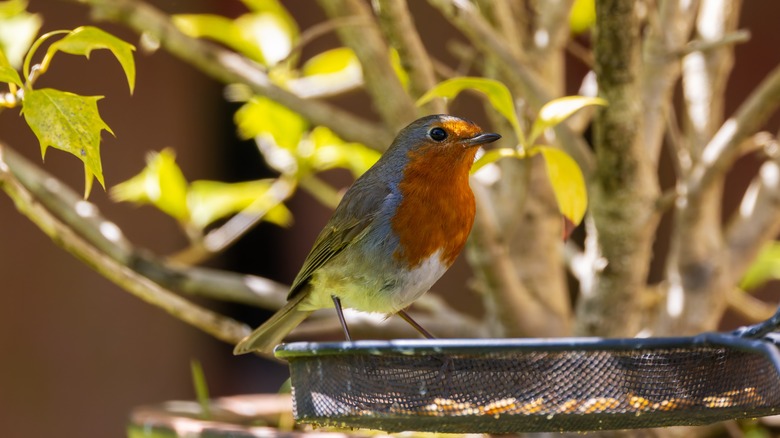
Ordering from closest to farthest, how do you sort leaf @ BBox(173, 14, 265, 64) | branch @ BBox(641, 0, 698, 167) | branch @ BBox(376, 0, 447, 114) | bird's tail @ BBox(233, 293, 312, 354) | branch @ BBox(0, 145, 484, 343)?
1. branch @ BBox(376, 0, 447, 114)
2. bird's tail @ BBox(233, 293, 312, 354)
3. branch @ BBox(0, 145, 484, 343)
4. branch @ BBox(641, 0, 698, 167)
5. leaf @ BBox(173, 14, 265, 64)

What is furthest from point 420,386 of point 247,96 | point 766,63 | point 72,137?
point 766,63

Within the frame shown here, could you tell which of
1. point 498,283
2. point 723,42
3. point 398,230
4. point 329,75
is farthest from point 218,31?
point 723,42

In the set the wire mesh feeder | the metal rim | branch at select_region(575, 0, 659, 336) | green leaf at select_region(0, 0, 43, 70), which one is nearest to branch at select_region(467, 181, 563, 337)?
branch at select_region(575, 0, 659, 336)

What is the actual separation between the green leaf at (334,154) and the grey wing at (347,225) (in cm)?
51

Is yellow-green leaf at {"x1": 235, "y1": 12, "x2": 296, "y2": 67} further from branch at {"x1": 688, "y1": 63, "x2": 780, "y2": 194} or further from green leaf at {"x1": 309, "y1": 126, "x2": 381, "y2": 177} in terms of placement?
branch at {"x1": 688, "y1": 63, "x2": 780, "y2": 194}

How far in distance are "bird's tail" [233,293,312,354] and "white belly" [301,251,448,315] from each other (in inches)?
4.1

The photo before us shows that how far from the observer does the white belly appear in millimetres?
2293

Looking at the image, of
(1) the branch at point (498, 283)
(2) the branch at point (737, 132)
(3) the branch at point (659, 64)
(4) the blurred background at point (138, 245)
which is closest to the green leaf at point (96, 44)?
(1) the branch at point (498, 283)

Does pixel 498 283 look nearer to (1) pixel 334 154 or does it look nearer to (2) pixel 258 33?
(1) pixel 334 154

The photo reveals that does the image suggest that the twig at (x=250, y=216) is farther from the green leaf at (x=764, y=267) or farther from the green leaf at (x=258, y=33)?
the green leaf at (x=764, y=267)

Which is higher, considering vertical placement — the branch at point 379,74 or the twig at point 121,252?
the branch at point 379,74

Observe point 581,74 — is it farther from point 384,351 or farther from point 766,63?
point 384,351

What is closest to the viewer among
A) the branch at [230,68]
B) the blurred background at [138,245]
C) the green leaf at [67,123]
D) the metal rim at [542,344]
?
the metal rim at [542,344]

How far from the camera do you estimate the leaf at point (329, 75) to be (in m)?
3.17
